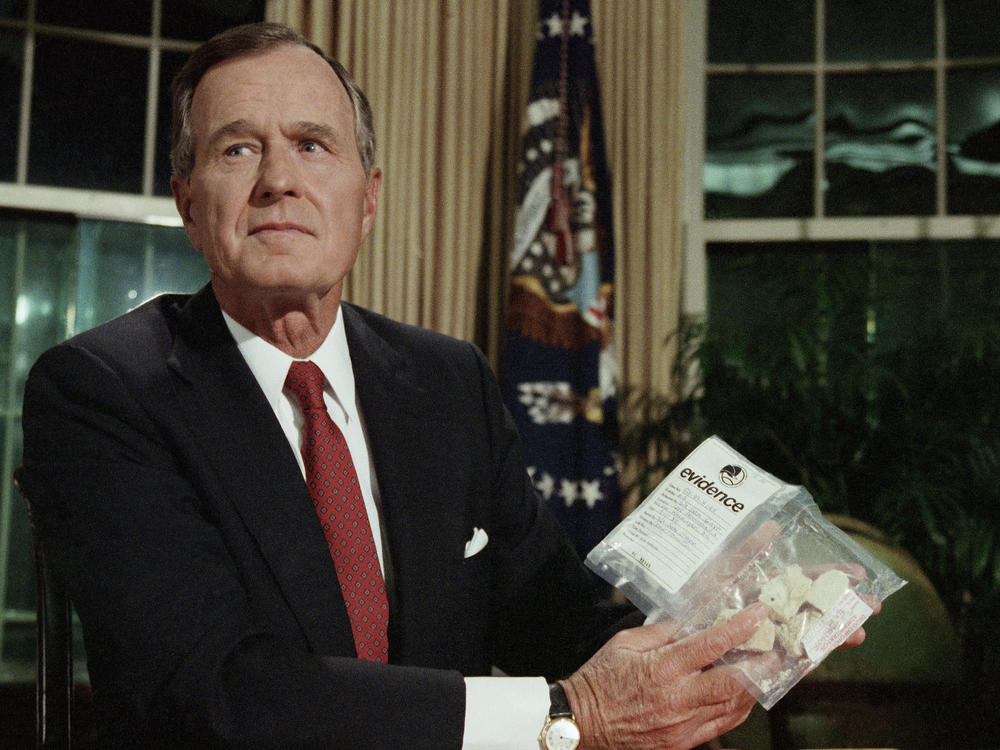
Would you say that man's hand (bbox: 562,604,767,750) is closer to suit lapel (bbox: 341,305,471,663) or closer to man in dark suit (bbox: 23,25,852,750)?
man in dark suit (bbox: 23,25,852,750)

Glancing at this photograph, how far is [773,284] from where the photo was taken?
3.08 meters

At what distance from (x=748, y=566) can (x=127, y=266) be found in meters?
2.76

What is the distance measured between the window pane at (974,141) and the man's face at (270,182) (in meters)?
2.54

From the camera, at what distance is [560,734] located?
1.02m

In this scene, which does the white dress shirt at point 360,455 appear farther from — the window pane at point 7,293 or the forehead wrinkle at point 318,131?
the window pane at point 7,293

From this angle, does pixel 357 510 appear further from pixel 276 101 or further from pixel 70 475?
pixel 276 101

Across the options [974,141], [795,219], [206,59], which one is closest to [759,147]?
[795,219]

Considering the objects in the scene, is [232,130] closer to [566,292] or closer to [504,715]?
[504,715]

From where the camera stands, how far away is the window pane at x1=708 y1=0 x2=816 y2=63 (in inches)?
130

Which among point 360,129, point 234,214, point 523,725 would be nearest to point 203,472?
point 234,214

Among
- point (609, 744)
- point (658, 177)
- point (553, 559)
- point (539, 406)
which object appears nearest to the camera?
point (609, 744)

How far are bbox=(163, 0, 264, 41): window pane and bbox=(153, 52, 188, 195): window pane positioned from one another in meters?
0.09

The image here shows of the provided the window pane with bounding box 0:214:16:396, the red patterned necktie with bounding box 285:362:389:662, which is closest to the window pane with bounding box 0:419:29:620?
the window pane with bounding box 0:214:16:396

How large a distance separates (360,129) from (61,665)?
2.97ft
